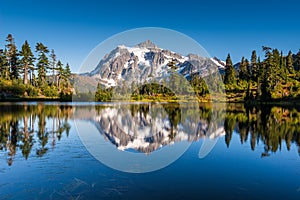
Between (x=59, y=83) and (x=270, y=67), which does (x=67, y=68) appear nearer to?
(x=59, y=83)

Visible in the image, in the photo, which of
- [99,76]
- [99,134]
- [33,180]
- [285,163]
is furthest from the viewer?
[99,76]

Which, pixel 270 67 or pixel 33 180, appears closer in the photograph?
pixel 33 180

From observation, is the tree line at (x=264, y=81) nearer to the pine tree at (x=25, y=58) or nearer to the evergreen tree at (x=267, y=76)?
the evergreen tree at (x=267, y=76)

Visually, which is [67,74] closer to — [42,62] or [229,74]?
[42,62]

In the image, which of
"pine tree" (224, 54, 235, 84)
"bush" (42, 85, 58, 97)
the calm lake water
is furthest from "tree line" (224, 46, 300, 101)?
the calm lake water

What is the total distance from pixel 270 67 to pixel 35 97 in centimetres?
7411

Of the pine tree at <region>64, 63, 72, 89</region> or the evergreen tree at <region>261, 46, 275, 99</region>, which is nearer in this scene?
the evergreen tree at <region>261, 46, 275, 99</region>

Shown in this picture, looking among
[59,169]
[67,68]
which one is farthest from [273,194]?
[67,68]

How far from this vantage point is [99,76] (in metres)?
22.2

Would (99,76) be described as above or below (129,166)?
above

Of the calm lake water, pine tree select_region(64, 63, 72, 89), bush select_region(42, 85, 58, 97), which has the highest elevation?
pine tree select_region(64, 63, 72, 89)

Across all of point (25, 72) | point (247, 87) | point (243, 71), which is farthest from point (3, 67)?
point (243, 71)

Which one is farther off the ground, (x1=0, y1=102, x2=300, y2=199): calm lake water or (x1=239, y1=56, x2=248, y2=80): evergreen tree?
(x1=239, y1=56, x2=248, y2=80): evergreen tree

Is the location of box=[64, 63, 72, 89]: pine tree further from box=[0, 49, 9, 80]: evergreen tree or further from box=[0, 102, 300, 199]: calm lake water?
box=[0, 102, 300, 199]: calm lake water
